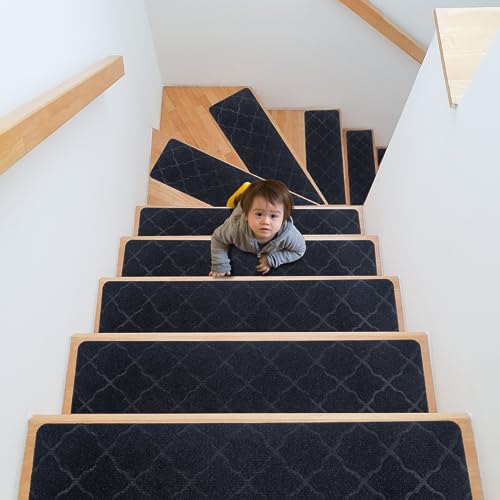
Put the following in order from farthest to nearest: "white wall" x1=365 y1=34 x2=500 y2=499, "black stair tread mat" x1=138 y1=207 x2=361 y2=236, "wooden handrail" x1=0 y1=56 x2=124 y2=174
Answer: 1. "black stair tread mat" x1=138 y1=207 x2=361 y2=236
2. "white wall" x1=365 y1=34 x2=500 y2=499
3. "wooden handrail" x1=0 y1=56 x2=124 y2=174

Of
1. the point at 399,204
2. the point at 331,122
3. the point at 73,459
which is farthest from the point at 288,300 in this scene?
the point at 331,122

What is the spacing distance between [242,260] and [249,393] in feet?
2.98

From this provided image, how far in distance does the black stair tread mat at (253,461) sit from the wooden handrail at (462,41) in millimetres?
1053

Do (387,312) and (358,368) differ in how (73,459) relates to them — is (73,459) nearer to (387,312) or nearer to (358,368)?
(358,368)

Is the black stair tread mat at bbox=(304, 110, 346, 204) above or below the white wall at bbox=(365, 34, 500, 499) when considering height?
above

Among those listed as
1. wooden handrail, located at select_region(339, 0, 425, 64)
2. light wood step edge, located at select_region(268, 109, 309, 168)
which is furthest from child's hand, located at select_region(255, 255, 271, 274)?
wooden handrail, located at select_region(339, 0, 425, 64)

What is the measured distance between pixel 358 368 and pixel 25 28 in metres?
1.49

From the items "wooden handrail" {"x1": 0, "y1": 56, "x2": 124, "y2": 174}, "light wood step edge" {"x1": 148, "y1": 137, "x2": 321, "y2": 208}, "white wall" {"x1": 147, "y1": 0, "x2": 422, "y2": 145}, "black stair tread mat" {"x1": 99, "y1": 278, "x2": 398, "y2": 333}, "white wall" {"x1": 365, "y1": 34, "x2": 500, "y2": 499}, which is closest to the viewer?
"wooden handrail" {"x1": 0, "y1": 56, "x2": 124, "y2": 174}

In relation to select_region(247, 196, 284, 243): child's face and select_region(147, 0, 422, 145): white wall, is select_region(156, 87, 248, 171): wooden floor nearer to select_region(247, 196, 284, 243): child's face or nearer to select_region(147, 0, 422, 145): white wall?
select_region(147, 0, 422, 145): white wall

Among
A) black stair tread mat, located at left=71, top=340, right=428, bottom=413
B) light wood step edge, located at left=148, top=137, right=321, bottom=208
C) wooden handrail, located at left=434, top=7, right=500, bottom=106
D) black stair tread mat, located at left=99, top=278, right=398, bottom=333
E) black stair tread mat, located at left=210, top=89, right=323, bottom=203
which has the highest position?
black stair tread mat, located at left=210, top=89, right=323, bottom=203

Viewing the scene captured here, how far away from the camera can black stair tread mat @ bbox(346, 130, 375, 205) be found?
469 cm

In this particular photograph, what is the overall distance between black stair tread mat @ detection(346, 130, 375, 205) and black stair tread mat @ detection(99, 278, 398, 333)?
269 cm

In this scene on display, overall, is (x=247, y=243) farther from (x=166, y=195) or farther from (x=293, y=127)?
(x=293, y=127)

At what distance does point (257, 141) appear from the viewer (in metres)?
4.12
